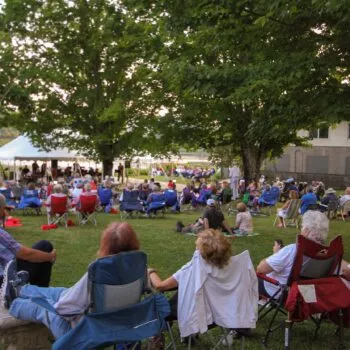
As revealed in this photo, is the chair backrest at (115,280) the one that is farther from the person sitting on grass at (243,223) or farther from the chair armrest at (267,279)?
the person sitting on grass at (243,223)

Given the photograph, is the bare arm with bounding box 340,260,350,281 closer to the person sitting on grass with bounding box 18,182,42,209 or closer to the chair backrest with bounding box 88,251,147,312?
the chair backrest with bounding box 88,251,147,312

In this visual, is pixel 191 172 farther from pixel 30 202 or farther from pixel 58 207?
pixel 58 207

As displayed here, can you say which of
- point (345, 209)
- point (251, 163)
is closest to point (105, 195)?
point (345, 209)

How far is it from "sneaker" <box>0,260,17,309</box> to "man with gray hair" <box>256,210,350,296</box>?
2.08 metres

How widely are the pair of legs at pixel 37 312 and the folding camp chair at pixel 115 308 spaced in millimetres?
140

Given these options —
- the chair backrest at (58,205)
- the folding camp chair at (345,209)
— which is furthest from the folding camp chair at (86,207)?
the folding camp chair at (345,209)

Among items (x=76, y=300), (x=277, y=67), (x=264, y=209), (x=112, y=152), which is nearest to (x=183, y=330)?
(x=76, y=300)

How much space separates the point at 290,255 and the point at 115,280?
5.69ft

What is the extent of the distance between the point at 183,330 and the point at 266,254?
560 cm

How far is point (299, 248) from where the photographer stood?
4.50 meters

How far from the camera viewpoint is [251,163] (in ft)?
81.7

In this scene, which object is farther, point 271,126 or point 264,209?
point 264,209

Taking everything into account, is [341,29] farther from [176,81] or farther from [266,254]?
[266,254]

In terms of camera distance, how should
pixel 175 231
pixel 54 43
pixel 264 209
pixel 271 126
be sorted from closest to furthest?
pixel 271 126, pixel 175 231, pixel 264 209, pixel 54 43
